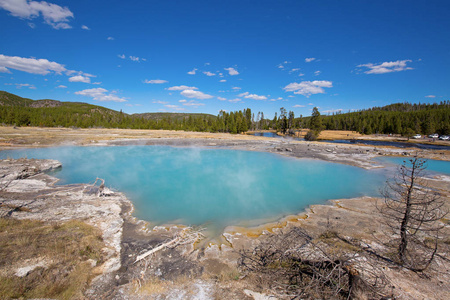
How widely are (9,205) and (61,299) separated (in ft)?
25.0

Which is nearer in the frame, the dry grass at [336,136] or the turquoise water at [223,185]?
the turquoise water at [223,185]

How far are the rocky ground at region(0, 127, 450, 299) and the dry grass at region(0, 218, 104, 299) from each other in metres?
0.27

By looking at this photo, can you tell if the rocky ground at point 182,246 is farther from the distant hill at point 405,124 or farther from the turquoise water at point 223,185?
the distant hill at point 405,124

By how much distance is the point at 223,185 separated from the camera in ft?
52.5

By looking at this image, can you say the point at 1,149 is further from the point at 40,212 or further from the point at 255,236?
the point at 255,236

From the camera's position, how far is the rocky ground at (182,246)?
4668 millimetres

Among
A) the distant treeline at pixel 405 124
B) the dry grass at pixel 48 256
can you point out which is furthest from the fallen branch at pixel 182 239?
the distant treeline at pixel 405 124

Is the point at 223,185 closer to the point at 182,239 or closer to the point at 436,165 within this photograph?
the point at 182,239

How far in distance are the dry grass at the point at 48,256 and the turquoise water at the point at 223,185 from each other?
3195mm

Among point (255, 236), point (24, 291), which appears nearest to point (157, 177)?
point (255, 236)

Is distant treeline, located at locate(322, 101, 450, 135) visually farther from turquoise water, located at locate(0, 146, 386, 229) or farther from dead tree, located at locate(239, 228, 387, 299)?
dead tree, located at locate(239, 228, 387, 299)

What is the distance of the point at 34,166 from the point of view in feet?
52.9

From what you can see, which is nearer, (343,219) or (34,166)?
(343,219)

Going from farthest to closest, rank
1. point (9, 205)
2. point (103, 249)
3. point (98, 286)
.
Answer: point (9, 205) → point (103, 249) → point (98, 286)
